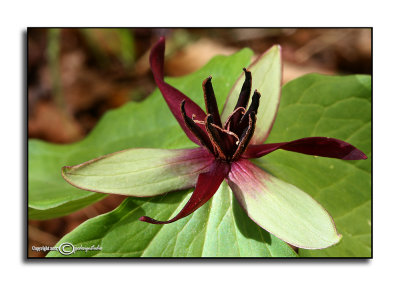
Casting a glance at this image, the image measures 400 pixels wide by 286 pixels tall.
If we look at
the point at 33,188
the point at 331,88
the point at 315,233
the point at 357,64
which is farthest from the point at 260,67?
the point at 357,64

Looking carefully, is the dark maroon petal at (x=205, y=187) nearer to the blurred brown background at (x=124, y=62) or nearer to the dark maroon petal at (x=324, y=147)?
the dark maroon petal at (x=324, y=147)

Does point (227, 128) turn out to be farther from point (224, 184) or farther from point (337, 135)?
point (337, 135)

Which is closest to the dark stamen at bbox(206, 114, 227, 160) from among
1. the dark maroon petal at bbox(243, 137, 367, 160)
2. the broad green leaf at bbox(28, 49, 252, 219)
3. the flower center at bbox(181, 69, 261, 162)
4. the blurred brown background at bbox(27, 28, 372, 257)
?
the flower center at bbox(181, 69, 261, 162)

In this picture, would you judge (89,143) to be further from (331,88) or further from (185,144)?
(331,88)

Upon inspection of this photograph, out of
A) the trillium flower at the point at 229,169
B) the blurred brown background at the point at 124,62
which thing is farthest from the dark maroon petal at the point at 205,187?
the blurred brown background at the point at 124,62

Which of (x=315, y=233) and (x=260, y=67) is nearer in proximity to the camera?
(x=315, y=233)

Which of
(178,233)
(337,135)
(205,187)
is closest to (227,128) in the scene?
(205,187)

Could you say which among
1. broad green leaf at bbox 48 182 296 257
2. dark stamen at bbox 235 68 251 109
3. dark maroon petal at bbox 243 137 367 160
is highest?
dark stamen at bbox 235 68 251 109

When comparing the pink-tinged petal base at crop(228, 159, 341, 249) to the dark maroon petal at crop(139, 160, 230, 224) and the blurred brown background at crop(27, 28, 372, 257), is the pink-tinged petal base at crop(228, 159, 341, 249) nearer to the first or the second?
the dark maroon petal at crop(139, 160, 230, 224)
